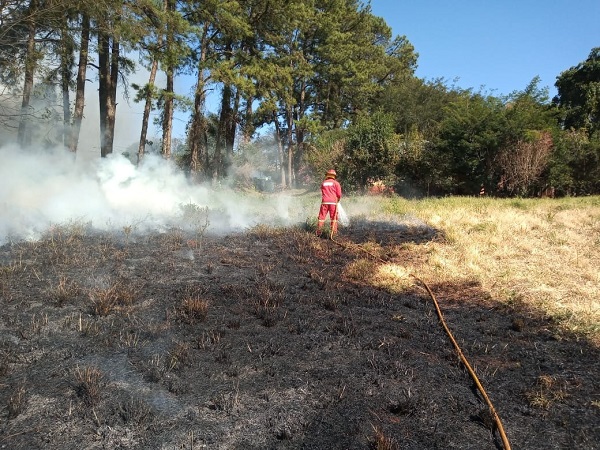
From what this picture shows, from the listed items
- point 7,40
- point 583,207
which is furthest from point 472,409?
point 7,40

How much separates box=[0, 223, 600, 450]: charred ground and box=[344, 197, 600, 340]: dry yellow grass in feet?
1.52

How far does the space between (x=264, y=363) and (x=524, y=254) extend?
659 centimetres

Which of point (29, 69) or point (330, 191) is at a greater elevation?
point (29, 69)

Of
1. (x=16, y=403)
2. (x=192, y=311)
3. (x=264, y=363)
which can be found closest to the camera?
(x=16, y=403)

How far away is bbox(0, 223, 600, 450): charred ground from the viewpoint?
310 centimetres

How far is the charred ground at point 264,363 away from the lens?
3104mm

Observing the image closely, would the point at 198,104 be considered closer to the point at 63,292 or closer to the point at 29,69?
the point at 29,69

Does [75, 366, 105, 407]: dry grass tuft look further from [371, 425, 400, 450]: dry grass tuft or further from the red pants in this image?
A: the red pants

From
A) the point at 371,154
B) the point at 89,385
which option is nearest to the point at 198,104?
the point at 371,154

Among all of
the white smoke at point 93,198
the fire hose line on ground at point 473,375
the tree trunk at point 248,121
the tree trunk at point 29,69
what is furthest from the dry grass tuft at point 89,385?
the tree trunk at point 248,121

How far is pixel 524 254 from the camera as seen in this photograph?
8.43 m

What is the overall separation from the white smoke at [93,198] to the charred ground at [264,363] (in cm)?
225

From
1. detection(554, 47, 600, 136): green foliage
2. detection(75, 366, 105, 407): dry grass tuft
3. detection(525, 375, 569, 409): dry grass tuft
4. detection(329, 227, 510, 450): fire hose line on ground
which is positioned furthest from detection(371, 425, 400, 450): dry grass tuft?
detection(554, 47, 600, 136): green foliage

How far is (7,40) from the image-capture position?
1017 centimetres
